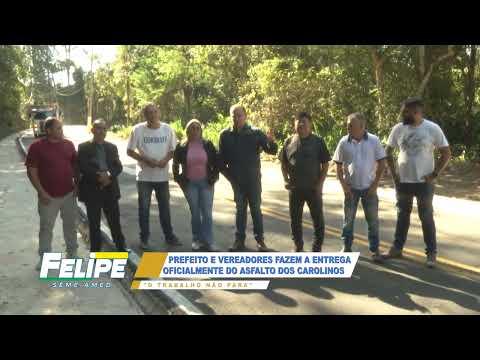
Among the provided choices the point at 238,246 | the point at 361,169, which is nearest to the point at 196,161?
the point at 238,246

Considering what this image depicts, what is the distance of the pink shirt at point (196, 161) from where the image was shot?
21.9 feet

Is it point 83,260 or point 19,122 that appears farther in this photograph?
point 19,122

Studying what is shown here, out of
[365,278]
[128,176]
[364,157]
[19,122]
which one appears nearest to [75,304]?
[365,278]

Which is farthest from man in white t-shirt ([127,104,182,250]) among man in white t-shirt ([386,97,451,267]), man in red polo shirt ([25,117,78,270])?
man in white t-shirt ([386,97,451,267])

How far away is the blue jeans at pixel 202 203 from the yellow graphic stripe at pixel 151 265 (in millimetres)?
622

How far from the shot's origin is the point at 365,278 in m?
5.70

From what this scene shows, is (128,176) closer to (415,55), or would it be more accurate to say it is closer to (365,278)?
(415,55)

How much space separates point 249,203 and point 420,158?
2.15m

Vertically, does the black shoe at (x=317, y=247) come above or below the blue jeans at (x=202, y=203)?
below

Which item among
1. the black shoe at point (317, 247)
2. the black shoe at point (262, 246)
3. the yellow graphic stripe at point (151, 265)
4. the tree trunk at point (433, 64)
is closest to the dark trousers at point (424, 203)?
the black shoe at point (317, 247)

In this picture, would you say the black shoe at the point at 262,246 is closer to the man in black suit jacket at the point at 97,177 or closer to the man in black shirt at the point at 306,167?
the man in black shirt at the point at 306,167

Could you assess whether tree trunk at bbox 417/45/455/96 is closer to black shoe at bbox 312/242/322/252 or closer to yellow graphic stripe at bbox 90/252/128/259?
black shoe at bbox 312/242/322/252
